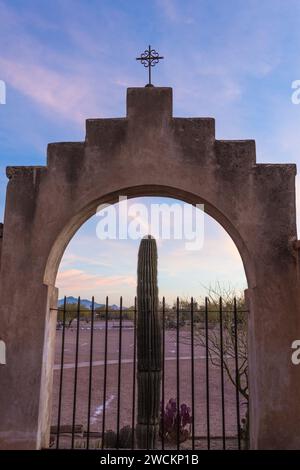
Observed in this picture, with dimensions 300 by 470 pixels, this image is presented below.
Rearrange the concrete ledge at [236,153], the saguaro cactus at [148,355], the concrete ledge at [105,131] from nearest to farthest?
1. the concrete ledge at [236,153]
2. the concrete ledge at [105,131]
3. the saguaro cactus at [148,355]

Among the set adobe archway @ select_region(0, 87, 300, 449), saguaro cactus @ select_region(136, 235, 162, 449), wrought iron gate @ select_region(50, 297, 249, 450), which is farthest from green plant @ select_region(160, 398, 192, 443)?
adobe archway @ select_region(0, 87, 300, 449)

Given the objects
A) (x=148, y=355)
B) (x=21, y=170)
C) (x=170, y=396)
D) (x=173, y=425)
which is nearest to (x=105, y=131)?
(x=21, y=170)

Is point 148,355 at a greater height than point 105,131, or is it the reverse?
point 105,131

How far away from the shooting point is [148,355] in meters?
6.32

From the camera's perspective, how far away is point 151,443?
19.4ft

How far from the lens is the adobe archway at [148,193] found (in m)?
4.29

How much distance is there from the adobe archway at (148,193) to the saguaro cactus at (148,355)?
6.45 feet

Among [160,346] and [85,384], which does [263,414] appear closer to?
[160,346]

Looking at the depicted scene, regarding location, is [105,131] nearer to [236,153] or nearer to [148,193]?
[148,193]

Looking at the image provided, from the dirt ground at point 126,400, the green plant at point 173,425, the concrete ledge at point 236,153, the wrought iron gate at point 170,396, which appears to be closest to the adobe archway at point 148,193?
the concrete ledge at point 236,153

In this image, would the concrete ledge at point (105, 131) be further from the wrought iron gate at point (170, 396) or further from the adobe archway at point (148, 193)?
the wrought iron gate at point (170, 396)

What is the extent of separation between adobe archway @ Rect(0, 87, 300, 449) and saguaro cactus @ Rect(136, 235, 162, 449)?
1.97m

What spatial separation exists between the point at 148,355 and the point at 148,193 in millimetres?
2793

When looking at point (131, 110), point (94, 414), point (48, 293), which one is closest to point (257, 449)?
point (48, 293)
